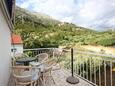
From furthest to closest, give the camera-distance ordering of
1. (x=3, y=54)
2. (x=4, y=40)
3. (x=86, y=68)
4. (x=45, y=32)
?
(x=45, y=32) → (x=86, y=68) → (x=4, y=40) → (x=3, y=54)

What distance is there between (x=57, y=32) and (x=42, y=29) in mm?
1126

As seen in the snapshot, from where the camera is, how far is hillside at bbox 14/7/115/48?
1241 centimetres

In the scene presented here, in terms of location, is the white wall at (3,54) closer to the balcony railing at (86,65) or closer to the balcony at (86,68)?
the balcony at (86,68)

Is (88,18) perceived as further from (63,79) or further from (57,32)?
(63,79)

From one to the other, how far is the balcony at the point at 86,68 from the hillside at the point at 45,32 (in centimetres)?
412

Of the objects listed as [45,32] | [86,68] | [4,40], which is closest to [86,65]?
[86,68]

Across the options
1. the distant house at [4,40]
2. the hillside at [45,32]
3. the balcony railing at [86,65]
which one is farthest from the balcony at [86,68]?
the hillside at [45,32]

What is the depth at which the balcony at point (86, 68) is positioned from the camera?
13.7 ft

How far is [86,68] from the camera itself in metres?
5.18

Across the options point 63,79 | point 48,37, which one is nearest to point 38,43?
point 48,37

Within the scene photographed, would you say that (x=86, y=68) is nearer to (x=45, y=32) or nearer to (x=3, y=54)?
(x=3, y=54)

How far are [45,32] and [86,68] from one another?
798 centimetres

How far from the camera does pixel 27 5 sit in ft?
48.9

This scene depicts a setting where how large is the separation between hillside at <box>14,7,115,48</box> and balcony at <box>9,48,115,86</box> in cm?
412
